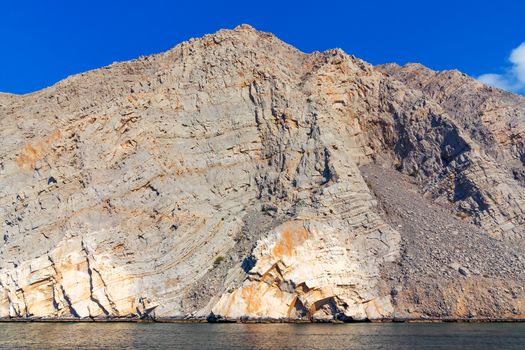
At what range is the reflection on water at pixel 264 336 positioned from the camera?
29031 mm

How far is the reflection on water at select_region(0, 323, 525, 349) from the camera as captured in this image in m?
29.0

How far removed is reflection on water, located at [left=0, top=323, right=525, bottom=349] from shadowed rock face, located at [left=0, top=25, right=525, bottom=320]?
11.8 feet

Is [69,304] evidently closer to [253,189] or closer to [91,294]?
[91,294]

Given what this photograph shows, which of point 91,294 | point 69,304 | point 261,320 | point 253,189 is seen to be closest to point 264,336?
point 261,320

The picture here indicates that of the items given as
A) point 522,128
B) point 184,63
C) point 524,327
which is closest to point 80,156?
point 184,63

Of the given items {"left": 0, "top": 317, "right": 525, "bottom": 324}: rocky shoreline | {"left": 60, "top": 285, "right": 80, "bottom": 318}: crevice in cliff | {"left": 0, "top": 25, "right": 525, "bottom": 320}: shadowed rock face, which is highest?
{"left": 0, "top": 25, "right": 525, "bottom": 320}: shadowed rock face

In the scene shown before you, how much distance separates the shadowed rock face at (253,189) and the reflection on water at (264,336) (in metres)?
3.58

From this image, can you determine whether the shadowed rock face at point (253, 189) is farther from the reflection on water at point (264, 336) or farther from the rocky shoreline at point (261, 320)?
the reflection on water at point (264, 336)

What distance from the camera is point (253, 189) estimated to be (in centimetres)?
5297

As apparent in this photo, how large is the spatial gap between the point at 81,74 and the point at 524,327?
46983 millimetres

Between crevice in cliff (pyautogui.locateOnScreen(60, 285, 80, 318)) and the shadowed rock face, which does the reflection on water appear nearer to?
crevice in cliff (pyautogui.locateOnScreen(60, 285, 80, 318))

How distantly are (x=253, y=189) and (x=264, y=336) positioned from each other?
21.4 meters

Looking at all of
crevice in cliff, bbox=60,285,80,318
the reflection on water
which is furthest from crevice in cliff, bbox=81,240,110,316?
the reflection on water

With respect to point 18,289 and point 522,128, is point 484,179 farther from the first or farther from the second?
point 18,289
